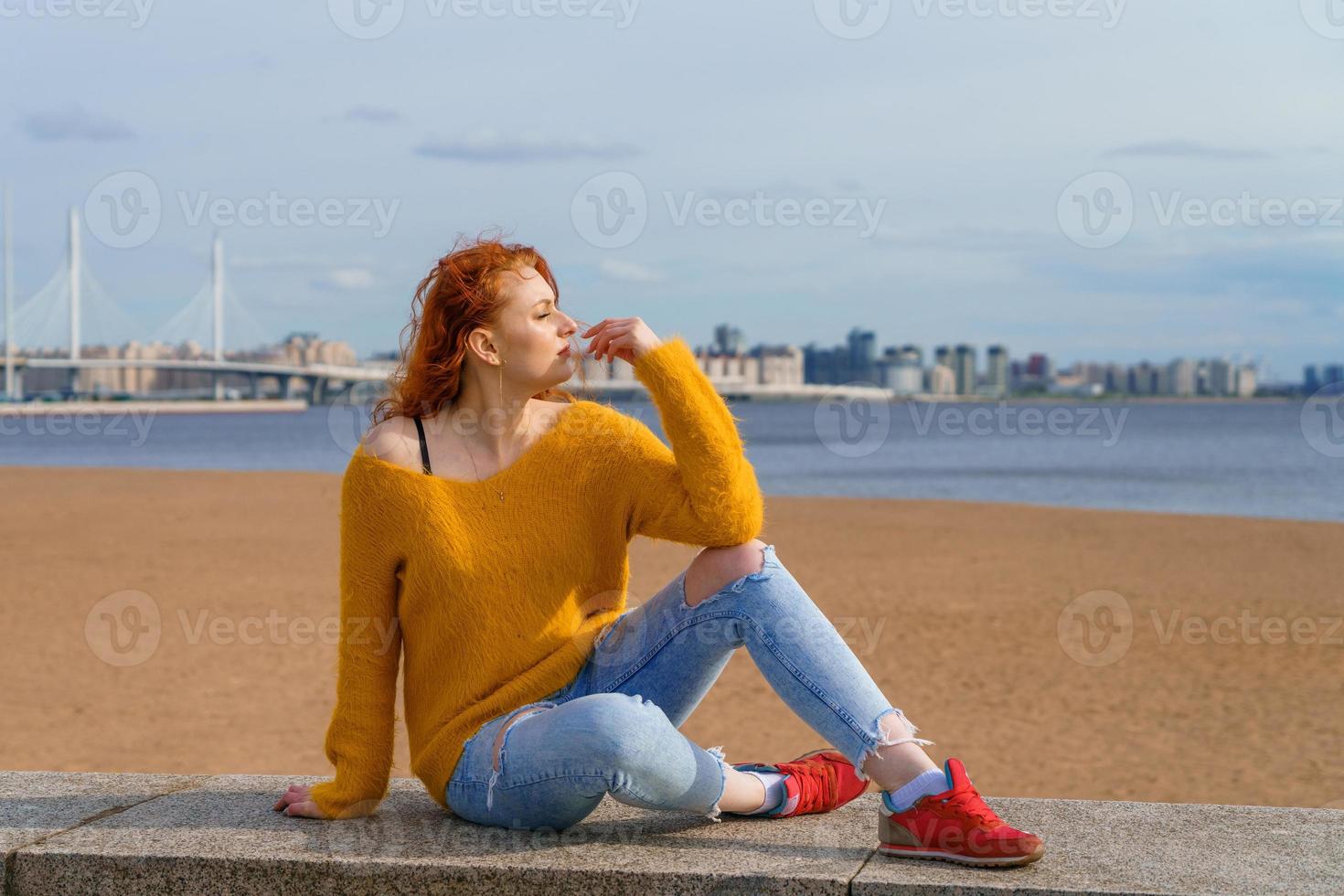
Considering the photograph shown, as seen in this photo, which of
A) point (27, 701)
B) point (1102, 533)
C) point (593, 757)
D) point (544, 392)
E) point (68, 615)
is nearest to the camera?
point (593, 757)

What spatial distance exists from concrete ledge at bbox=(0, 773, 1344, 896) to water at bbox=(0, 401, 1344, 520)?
1.89 m

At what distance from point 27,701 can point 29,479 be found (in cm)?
1774

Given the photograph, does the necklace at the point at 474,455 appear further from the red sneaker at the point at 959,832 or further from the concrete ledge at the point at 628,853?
the red sneaker at the point at 959,832

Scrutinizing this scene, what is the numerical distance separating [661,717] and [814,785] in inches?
16.4

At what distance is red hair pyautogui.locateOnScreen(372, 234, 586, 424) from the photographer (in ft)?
7.48

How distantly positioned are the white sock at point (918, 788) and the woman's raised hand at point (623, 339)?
816 mm

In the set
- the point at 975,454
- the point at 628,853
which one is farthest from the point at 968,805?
the point at 975,454

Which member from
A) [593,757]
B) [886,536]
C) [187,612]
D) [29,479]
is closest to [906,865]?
[593,757]

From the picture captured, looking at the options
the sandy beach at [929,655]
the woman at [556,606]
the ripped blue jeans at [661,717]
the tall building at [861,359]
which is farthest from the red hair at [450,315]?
the tall building at [861,359]

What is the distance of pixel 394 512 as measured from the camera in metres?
2.19

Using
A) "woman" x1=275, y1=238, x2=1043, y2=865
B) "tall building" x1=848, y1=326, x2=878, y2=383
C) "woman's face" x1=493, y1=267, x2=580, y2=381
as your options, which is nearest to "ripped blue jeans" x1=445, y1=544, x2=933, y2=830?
"woman" x1=275, y1=238, x2=1043, y2=865

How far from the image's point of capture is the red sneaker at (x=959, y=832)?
1979mm

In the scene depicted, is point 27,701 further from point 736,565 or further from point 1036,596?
point 1036,596

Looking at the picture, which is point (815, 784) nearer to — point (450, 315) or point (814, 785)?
→ point (814, 785)
